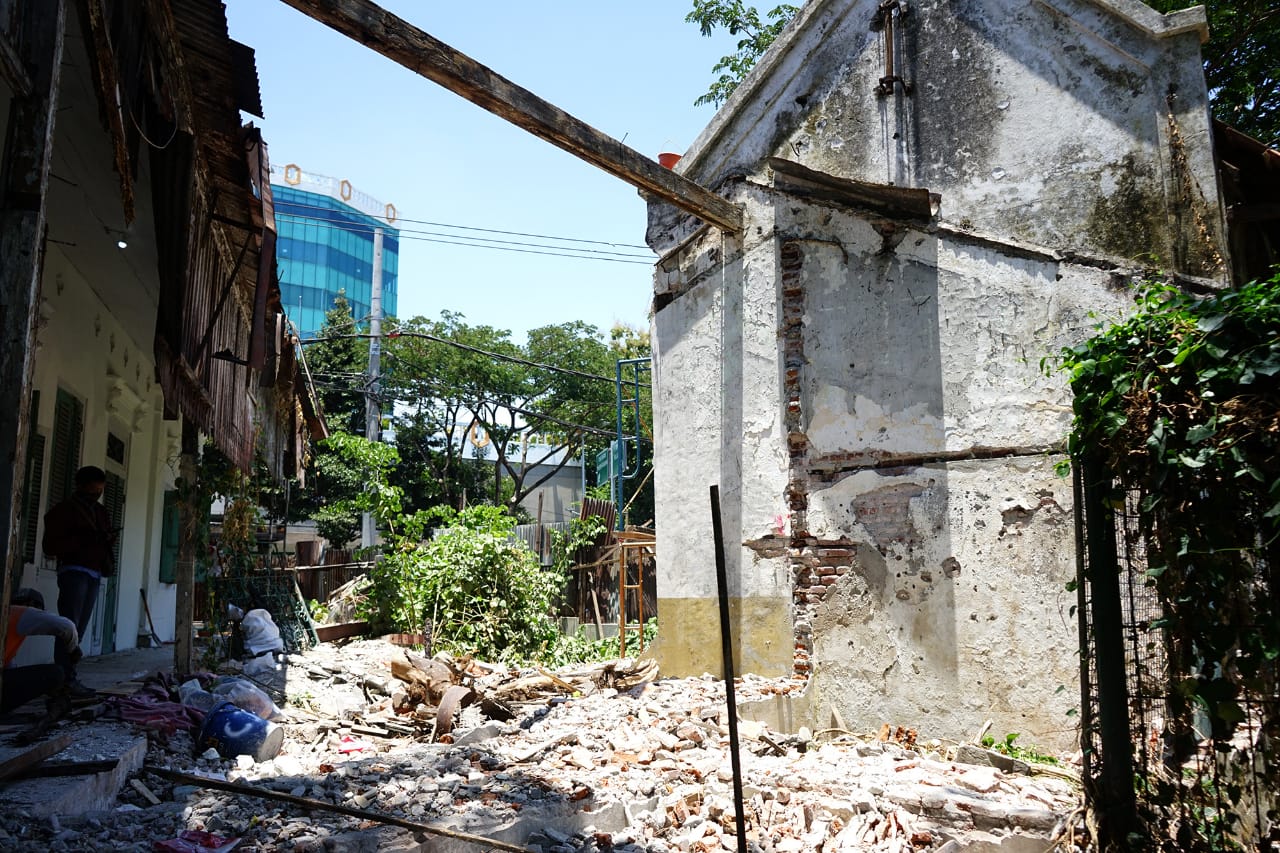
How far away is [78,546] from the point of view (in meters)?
6.79

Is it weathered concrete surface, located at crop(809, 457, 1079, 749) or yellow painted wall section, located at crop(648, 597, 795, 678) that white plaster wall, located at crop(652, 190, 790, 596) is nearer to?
yellow painted wall section, located at crop(648, 597, 795, 678)

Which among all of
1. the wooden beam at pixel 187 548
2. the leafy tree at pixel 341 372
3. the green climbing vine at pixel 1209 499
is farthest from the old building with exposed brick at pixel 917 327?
the leafy tree at pixel 341 372

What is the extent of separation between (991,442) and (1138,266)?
170cm

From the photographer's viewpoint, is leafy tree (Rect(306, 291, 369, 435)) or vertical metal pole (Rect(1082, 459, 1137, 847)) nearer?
vertical metal pole (Rect(1082, 459, 1137, 847))

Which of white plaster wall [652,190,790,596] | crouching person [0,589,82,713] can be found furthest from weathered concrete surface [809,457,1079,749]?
crouching person [0,589,82,713]

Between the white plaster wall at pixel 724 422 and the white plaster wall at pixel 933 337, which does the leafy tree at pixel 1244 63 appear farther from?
the white plaster wall at pixel 724 422

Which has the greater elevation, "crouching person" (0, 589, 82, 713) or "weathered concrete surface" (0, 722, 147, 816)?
"crouching person" (0, 589, 82, 713)

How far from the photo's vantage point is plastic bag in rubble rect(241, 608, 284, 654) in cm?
1116

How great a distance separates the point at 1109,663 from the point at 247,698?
6252 mm

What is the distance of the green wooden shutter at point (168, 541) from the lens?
14445 mm

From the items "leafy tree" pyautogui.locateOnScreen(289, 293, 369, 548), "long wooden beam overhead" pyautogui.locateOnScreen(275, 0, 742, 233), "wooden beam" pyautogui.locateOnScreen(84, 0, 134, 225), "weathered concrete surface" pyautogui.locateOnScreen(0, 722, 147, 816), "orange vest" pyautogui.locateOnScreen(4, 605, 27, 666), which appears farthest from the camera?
"leafy tree" pyautogui.locateOnScreen(289, 293, 369, 548)

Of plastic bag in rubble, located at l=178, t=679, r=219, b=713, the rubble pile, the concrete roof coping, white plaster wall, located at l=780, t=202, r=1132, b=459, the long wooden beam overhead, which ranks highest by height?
the concrete roof coping

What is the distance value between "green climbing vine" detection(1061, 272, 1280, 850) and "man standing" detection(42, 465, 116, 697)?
263 inches

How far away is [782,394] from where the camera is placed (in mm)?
8531
